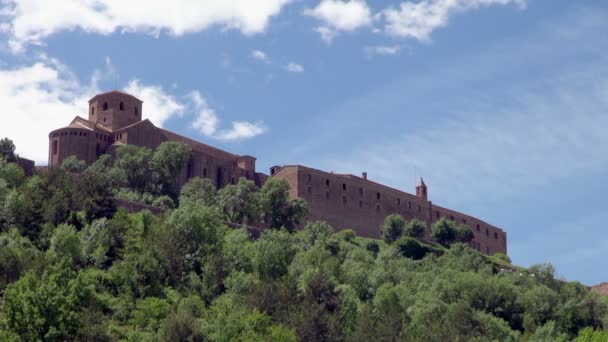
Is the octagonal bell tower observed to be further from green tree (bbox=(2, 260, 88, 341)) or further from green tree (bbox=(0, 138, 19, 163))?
green tree (bbox=(2, 260, 88, 341))

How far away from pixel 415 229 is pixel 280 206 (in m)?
16.0

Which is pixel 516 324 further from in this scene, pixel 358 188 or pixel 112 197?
pixel 358 188

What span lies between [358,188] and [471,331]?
43654mm

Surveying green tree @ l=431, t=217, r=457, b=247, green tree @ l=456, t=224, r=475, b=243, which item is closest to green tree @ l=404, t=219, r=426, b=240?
green tree @ l=431, t=217, r=457, b=247

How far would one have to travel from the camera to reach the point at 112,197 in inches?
2746

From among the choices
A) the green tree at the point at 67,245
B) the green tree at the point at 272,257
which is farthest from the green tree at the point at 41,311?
the green tree at the point at 272,257

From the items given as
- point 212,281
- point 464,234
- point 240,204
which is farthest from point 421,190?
point 212,281

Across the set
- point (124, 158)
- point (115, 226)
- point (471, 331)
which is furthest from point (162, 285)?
point (124, 158)

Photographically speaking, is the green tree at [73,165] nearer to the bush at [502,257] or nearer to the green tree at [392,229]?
the green tree at [392,229]

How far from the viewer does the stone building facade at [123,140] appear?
8581 centimetres

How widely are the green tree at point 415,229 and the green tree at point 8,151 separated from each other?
111 ft

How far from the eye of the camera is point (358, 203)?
99.8m

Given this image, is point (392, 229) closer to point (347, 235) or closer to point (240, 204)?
point (347, 235)

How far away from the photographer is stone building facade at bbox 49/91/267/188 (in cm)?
8581
